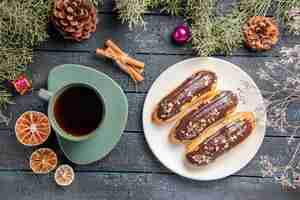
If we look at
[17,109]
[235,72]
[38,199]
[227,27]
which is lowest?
[38,199]

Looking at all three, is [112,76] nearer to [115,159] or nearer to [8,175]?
[115,159]

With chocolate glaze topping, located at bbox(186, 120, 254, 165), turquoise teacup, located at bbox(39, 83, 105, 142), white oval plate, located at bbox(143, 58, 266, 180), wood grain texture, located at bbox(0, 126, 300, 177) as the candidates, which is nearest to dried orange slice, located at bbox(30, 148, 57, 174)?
wood grain texture, located at bbox(0, 126, 300, 177)

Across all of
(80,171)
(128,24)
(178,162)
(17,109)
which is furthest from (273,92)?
(17,109)

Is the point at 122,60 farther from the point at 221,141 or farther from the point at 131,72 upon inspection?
the point at 221,141

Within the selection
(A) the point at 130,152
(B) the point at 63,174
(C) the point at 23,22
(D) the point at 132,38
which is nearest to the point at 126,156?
(A) the point at 130,152

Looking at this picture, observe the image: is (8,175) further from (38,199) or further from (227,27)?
(227,27)

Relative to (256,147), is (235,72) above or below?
above

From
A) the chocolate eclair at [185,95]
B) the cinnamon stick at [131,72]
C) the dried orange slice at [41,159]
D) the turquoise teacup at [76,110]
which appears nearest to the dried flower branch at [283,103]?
the chocolate eclair at [185,95]

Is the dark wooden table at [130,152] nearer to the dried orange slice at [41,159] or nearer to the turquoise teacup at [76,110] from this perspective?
the dried orange slice at [41,159]
